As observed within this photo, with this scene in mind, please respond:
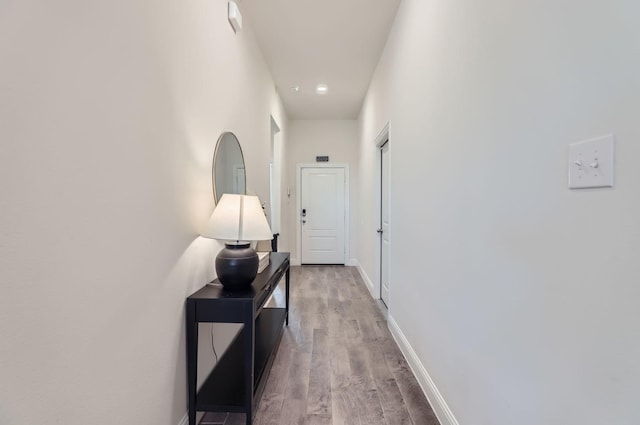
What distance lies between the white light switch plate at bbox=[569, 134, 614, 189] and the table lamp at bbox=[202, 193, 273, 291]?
4.59ft

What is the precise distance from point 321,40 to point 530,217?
2871mm

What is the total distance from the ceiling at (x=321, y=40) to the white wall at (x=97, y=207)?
1275 millimetres

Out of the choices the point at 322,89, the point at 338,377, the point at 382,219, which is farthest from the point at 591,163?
the point at 322,89

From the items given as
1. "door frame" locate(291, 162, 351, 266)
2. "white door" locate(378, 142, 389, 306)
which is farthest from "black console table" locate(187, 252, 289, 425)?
"door frame" locate(291, 162, 351, 266)

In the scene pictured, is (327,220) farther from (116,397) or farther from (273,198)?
(116,397)

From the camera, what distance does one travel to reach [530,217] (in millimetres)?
964

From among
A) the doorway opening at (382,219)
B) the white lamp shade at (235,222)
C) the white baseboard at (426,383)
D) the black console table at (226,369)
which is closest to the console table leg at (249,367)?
the black console table at (226,369)

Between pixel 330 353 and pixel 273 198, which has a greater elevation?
pixel 273 198

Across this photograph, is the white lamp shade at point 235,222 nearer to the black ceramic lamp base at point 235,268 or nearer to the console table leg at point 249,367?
the black ceramic lamp base at point 235,268

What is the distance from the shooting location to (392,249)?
2.90 metres

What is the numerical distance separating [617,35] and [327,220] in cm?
530

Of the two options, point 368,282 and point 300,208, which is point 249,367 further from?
point 300,208

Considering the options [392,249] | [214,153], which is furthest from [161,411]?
[392,249]

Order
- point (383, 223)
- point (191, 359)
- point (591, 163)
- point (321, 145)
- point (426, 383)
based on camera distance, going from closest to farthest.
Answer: point (591, 163) → point (191, 359) → point (426, 383) → point (383, 223) → point (321, 145)
